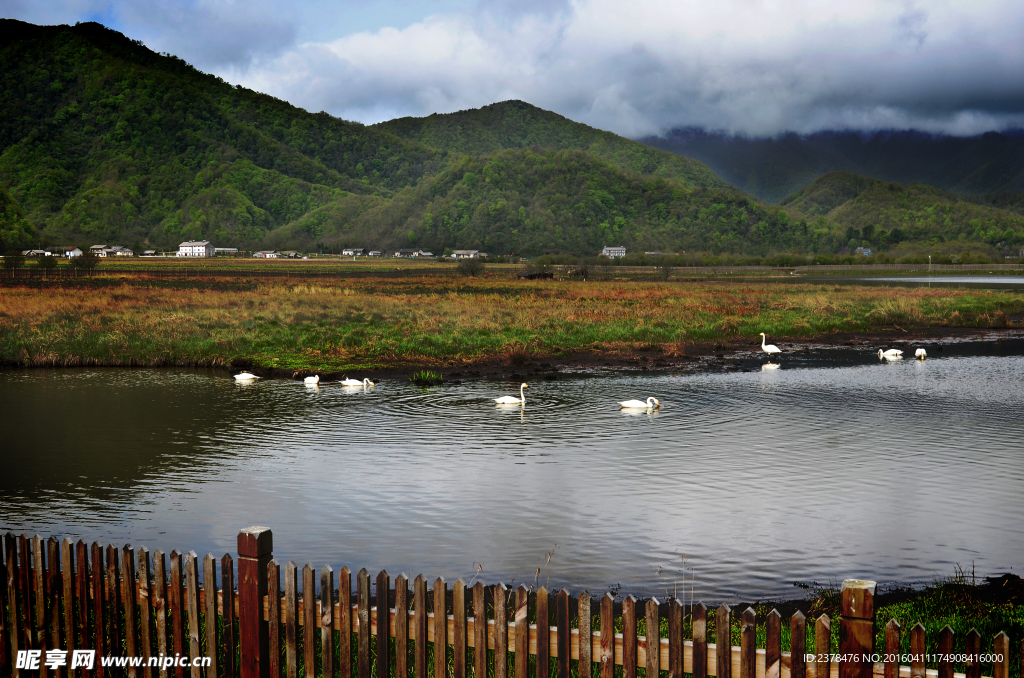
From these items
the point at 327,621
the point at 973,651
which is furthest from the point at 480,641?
the point at 973,651

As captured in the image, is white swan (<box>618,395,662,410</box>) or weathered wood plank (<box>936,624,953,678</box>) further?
white swan (<box>618,395,662,410</box>)

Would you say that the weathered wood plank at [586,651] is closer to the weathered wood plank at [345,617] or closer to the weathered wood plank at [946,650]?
the weathered wood plank at [345,617]

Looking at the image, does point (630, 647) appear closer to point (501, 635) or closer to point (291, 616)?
point (501, 635)

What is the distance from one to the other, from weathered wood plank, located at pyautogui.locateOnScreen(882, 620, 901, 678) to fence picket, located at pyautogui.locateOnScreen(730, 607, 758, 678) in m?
0.68

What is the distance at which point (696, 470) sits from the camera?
53.7ft

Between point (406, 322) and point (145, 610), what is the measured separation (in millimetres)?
37622

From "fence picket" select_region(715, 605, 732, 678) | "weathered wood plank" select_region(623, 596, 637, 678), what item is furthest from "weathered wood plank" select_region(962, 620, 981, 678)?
"weathered wood plank" select_region(623, 596, 637, 678)

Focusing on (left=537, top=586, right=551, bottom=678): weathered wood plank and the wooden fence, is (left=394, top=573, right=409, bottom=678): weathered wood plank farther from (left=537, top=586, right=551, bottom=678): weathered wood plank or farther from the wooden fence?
(left=537, top=586, right=551, bottom=678): weathered wood plank

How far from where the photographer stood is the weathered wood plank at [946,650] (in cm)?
434

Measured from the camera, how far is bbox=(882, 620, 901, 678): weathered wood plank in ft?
14.5

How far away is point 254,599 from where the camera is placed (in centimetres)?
549

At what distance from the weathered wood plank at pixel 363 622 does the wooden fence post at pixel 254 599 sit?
25.1 inches

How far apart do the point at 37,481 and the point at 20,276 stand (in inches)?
2891

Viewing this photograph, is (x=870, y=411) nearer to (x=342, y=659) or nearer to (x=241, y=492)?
(x=241, y=492)
